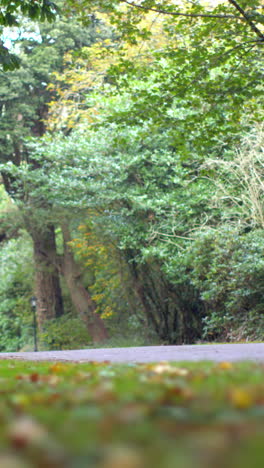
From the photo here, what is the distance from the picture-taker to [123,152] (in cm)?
2392

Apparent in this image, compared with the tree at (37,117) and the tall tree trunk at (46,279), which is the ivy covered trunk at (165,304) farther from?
the tall tree trunk at (46,279)

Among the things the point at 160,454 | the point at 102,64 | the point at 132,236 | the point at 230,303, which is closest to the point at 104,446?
the point at 160,454

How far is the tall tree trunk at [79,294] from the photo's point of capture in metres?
29.8

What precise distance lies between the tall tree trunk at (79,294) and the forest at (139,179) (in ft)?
0.22

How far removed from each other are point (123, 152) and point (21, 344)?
14.8 m

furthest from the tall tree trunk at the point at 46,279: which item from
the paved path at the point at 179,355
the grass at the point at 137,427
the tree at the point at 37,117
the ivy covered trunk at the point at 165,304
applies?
the grass at the point at 137,427

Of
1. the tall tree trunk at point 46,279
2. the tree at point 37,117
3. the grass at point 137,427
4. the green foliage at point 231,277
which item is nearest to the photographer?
the grass at point 137,427

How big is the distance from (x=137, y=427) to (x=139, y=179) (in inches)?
852

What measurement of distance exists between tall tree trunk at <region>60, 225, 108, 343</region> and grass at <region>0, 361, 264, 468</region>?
25849 mm

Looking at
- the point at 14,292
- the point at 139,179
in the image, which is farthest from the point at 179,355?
the point at 14,292

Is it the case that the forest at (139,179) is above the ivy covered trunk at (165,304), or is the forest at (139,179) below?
above

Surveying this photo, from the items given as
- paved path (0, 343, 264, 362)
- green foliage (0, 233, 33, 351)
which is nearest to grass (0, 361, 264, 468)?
paved path (0, 343, 264, 362)

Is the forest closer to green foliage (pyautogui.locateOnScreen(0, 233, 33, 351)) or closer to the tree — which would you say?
the tree

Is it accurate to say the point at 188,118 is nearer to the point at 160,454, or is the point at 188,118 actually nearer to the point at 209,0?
the point at 160,454
